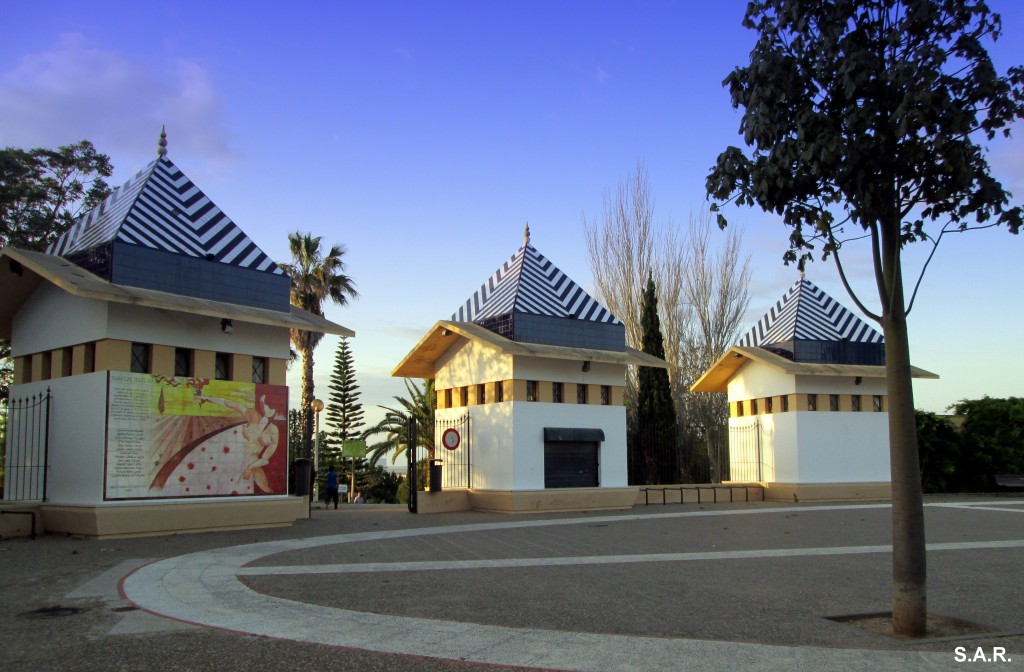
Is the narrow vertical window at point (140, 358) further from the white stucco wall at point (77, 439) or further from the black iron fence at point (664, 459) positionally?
the black iron fence at point (664, 459)

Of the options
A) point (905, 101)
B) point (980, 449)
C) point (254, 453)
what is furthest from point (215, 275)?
point (980, 449)

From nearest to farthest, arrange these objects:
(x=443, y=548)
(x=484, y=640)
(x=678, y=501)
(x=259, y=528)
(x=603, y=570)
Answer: (x=484, y=640) < (x=603, y=570) < (x=443, y=548) < (x=259, y=528) < (x=678, y=501)

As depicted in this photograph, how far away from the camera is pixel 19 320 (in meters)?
18.9

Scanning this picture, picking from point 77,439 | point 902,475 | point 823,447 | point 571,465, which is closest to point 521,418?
point 571,465

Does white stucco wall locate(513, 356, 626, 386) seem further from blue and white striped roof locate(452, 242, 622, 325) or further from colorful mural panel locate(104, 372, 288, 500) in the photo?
colorful mural panel locate(104, 372, 288, 500)

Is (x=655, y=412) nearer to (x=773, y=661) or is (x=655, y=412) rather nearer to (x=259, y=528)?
(x=259, y=528)

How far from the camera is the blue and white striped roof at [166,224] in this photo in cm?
1762

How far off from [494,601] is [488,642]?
1987 mm

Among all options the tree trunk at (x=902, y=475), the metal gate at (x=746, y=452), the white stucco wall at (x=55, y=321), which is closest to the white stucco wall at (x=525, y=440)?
the metal gate at (x=746, y=452)

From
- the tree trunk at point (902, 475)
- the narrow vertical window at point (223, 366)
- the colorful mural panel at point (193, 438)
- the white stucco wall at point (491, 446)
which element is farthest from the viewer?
the white stucco wall at point (491, 446)

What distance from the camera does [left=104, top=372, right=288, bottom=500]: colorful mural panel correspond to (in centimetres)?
1619

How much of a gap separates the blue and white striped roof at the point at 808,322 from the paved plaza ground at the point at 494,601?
13.1 m

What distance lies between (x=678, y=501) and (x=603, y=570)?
1665 cm

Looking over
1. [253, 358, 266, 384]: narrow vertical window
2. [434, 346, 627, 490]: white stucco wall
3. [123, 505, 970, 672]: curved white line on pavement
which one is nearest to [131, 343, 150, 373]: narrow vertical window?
[253, 358, 266, 384]: narrow vertical window
